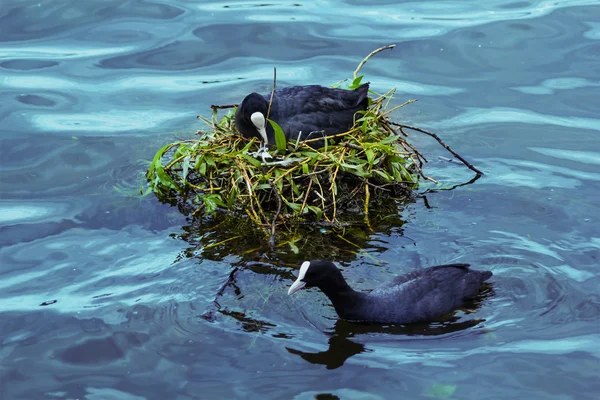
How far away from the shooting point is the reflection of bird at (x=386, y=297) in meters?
7.02

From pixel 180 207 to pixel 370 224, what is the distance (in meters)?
1.94

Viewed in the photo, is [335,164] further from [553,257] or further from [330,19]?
[330,19]

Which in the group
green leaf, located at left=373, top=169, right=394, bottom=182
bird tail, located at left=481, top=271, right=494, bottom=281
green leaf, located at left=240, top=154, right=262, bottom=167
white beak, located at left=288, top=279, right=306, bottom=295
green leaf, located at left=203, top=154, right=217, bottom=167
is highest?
green leaf, located at left=240, top=154, right=262, bottom=167

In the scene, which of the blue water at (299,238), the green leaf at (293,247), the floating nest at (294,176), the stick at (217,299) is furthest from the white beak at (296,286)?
the floating nest at (294,176)

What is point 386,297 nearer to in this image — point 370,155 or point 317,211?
point 317,211

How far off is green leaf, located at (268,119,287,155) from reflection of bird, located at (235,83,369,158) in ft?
0.45

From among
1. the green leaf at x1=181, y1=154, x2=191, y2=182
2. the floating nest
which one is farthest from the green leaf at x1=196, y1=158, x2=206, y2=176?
the green leaf at x1=181, y1=154, x2=191, y2=182

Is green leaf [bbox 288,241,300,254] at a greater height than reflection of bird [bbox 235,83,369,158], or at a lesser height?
lesser

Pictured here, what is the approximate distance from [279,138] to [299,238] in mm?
960

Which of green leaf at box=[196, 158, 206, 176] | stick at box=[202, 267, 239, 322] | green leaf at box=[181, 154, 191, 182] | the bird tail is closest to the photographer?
stick at box=[202, 267, 239, 322]

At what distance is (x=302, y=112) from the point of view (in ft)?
29.0

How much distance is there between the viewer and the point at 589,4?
14.5 metres

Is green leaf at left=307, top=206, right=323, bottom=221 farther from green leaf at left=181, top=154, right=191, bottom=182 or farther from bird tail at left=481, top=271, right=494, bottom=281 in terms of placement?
bird tail at left=481, top=271, right=494, bottom=281

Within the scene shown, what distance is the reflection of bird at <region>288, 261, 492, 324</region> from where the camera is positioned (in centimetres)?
702
